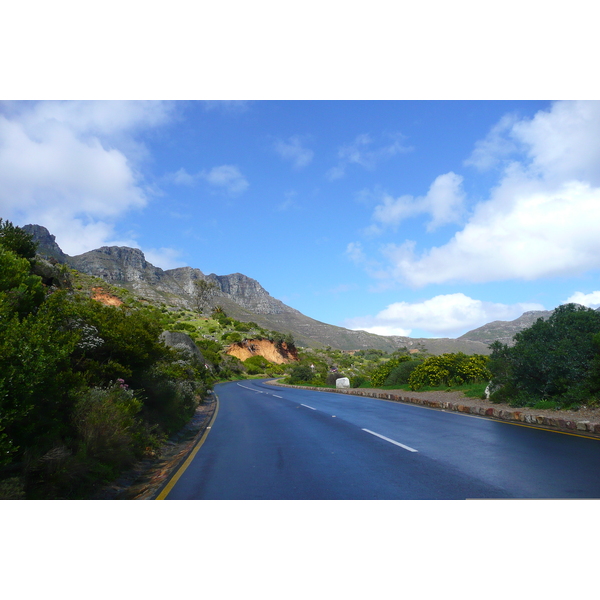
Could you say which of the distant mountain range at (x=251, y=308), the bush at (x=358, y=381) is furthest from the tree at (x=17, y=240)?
the distant mountain range at (x=251, y=308)

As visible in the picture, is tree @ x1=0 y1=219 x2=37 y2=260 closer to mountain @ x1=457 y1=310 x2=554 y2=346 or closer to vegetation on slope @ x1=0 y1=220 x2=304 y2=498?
vegetation on slope @ x1=0 y1=220 x2=304 y2=498

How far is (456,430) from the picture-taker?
11156 mm

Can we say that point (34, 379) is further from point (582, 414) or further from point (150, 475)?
point (582, 414)

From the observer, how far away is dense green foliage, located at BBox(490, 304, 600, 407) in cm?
1257

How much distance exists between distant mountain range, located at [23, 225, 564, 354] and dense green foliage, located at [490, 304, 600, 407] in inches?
3790

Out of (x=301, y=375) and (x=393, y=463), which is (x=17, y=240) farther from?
(x=301, y=375)

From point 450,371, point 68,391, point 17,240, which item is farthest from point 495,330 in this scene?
point 68,391

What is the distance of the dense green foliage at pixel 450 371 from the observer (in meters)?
22.4

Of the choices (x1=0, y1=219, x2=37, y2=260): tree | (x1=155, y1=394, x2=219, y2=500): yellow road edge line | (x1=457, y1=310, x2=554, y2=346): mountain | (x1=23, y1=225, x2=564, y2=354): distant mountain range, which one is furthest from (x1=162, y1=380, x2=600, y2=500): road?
(x1=457, y1=310, x2=554, y2=346): mountain

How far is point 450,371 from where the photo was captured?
77.1 ft

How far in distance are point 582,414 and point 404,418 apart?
196 inches

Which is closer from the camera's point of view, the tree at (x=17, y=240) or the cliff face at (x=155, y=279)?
the tree at (x=17, y=240)

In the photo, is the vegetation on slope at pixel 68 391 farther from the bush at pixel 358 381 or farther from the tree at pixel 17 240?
the bush at pixel 358 381

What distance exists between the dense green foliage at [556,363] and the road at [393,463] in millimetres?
2905
